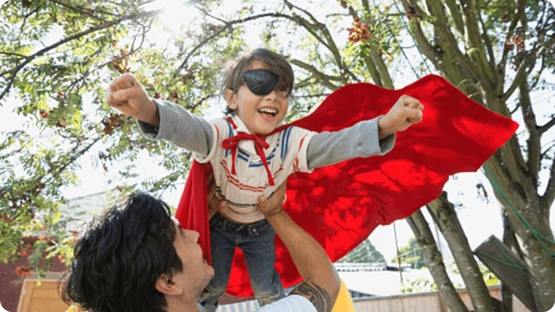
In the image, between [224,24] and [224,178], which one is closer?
[224,178]

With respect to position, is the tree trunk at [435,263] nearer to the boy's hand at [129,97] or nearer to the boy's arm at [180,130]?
the boy's arm at [180,130]

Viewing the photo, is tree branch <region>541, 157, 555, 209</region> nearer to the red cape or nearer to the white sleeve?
the red cape

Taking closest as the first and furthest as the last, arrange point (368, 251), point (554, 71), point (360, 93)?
1. point (360, 93)
2. point (554, 71)
3. point (368, 251)

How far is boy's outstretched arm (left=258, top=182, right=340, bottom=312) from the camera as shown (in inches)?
56.3

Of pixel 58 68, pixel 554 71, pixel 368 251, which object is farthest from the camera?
pixel 368 251

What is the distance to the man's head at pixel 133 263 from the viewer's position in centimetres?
121

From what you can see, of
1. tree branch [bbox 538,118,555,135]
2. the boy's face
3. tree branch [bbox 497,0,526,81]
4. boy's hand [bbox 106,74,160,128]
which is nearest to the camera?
boy's hand [bbox 106,74,160,128]

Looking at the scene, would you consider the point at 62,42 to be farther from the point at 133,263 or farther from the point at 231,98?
the point at 133,263

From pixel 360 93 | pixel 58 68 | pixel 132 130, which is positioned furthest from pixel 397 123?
pixel 132 130

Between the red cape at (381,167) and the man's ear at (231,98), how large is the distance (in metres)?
0.27

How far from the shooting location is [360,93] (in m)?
1.75

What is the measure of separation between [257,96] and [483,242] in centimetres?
236

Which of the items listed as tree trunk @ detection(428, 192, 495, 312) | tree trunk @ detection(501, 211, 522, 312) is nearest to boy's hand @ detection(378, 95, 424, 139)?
tree trunk @ detection(428, 192, 495, 312)

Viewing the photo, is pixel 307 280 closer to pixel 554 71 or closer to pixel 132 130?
pixel 132 130
